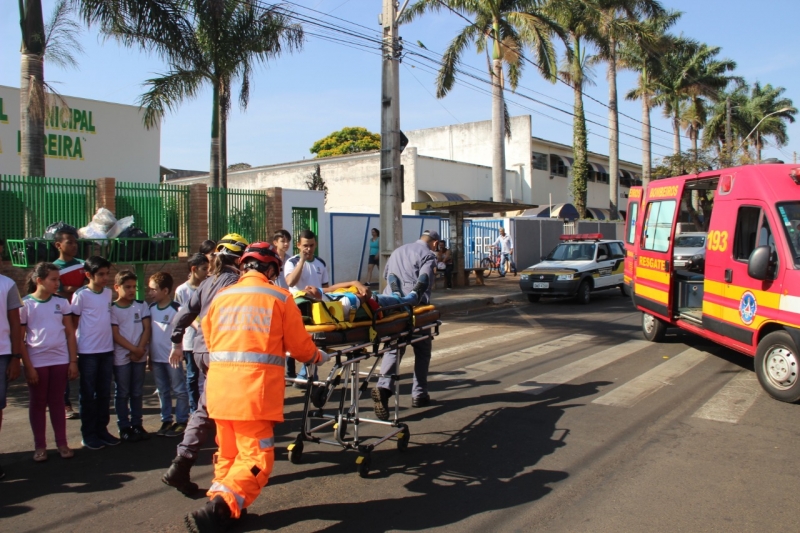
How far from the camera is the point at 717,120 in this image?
47.9m

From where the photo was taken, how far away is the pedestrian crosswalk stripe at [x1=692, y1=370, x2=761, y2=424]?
664 cm

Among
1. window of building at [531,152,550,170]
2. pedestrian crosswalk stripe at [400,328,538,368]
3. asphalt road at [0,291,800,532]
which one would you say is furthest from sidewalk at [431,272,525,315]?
window of building at [531,152,550,170]

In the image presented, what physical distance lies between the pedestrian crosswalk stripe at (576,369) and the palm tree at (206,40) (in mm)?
11211

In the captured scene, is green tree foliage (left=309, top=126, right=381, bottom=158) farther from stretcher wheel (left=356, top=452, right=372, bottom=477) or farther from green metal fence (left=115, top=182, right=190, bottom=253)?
stretcher wheel (left=356, top=452, right=372, bottom=477)

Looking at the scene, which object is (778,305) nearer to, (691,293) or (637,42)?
(691,293)

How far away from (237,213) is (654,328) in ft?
33.3

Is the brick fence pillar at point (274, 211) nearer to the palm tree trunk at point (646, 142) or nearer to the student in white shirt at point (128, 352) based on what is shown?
the student in white shirt at point (128, 352)

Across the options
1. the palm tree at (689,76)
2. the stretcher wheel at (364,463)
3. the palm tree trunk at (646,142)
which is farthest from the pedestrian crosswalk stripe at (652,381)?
the palm tree at (689,76)

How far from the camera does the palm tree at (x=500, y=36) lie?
24297 millimetres

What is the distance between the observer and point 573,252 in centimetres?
1786

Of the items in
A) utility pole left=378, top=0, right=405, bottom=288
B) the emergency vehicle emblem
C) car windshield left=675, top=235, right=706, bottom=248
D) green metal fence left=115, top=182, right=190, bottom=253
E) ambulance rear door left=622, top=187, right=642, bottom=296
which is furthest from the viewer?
car windshield left=675, top=235, right=706, bottom=248

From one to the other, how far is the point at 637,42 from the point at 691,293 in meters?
25.0

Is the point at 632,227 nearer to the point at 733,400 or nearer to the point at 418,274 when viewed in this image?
the point at 733,400

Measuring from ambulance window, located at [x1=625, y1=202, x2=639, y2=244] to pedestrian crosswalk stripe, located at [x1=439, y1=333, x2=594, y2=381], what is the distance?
194cm
